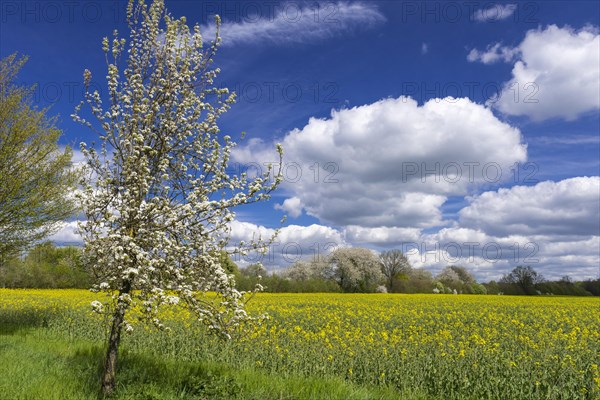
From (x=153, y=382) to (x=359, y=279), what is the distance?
77969mm

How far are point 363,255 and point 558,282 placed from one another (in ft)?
126

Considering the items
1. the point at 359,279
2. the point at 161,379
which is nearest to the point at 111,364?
the point at 161,379

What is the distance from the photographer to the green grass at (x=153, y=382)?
25.3 ft

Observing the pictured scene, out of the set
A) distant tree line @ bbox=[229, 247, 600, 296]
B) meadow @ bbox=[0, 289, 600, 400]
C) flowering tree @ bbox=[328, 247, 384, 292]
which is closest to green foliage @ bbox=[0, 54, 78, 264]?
meadow @ bbox=[0, 289, 600, 400]

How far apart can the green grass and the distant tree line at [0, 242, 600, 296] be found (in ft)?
140

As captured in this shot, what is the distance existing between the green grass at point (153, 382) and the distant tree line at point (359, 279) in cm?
4263

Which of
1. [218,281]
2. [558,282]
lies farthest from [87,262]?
[558,282]

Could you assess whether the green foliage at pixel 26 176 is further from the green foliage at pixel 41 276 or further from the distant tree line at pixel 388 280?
the distant tree line at pixel 388 280

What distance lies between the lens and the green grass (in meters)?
7.71

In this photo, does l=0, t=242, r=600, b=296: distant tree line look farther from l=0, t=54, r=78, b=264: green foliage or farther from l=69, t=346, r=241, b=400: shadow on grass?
l=69, t=346, r=241, b=400: shadow on grass

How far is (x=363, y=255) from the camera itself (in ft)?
294

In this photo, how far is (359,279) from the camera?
276ft

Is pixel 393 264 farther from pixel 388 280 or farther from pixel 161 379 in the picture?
pixel 161 379

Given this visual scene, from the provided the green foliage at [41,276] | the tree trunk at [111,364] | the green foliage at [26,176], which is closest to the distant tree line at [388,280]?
the green foliage at [41,276]
